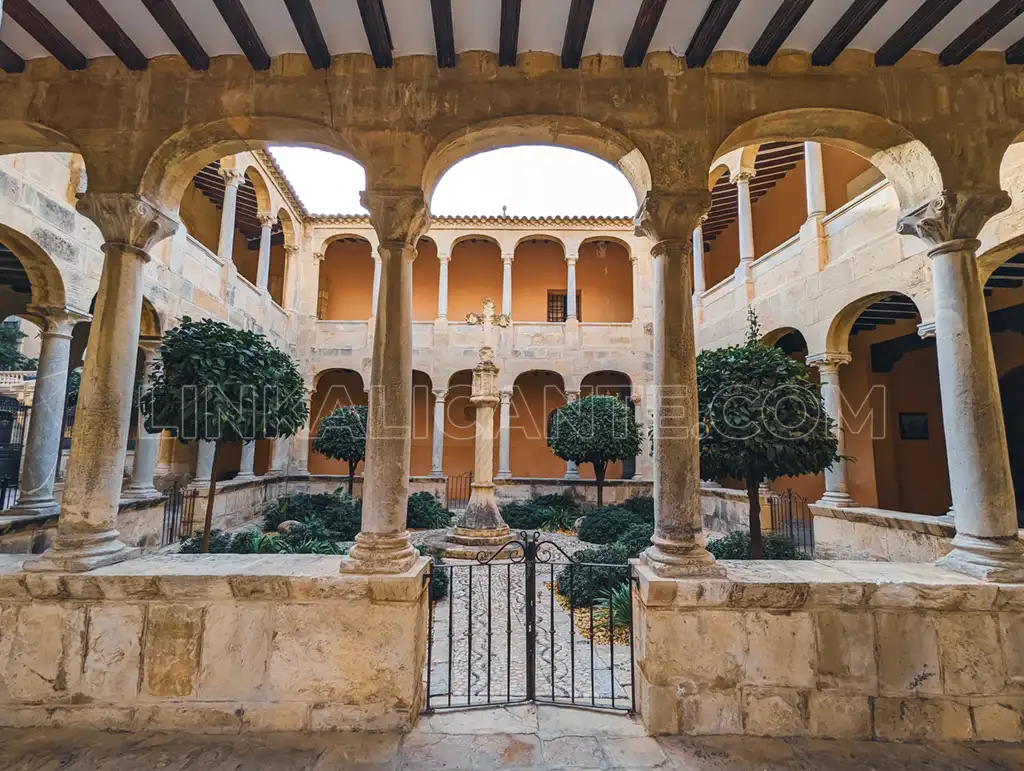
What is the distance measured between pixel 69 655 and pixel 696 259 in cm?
1135

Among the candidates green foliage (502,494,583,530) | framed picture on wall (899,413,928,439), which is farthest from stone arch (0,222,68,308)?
framed picture on wall (899,413,928,439)

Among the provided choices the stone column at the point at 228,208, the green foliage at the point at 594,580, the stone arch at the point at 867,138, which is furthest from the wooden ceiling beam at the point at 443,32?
the stone column at the point at 228,208

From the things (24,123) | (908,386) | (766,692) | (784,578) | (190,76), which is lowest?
(766,692)

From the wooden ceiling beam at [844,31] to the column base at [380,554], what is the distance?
12.7 ft

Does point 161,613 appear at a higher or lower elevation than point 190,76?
lower

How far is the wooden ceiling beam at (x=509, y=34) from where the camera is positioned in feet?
9.43

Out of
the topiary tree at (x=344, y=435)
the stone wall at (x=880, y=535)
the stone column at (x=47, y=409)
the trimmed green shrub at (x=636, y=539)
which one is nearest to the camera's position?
the stone wall at (x=880, y=535)

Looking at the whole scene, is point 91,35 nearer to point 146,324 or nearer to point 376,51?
point 376,51

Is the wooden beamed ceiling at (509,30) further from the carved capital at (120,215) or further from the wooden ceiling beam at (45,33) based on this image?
the carved capital at (120,215)

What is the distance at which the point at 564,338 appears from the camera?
13.7 m

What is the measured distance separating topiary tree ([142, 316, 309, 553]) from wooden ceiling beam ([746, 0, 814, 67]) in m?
4.94

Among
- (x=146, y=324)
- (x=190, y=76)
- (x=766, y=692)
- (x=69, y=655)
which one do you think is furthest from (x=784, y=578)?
(x=146, y=324)

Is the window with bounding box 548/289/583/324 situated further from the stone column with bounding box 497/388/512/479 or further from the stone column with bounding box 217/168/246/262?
the stone column with bounding box 217/168/246/262

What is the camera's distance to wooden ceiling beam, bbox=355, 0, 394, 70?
2867mm
